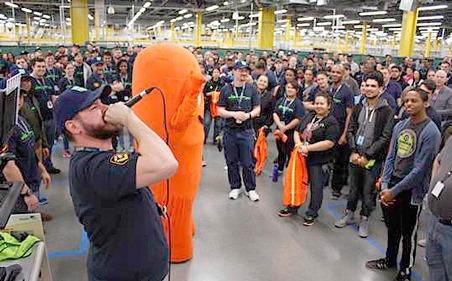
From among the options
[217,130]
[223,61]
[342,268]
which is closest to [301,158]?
[342,268]

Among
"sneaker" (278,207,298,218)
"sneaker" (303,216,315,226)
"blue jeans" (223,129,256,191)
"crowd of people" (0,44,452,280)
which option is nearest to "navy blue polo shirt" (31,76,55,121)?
"crowd of people" (0,44,452,280)

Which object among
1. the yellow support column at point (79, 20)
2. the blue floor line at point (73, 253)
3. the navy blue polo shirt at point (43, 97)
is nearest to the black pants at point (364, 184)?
the blue floor line at point (73, 253)

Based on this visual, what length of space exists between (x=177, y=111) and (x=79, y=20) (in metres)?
14.9

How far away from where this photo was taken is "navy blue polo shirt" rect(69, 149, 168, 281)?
1.58 m

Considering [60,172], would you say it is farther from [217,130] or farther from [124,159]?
[124,159]

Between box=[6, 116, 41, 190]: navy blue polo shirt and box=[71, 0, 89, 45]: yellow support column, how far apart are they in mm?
13860

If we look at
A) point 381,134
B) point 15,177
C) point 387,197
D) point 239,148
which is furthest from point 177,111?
point 381,134

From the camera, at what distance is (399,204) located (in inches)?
127

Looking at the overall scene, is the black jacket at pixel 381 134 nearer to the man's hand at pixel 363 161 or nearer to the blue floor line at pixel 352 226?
the man's hand at pixel 363 161

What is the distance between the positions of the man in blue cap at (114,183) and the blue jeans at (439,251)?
5.71 feet

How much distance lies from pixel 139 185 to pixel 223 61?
980 cm

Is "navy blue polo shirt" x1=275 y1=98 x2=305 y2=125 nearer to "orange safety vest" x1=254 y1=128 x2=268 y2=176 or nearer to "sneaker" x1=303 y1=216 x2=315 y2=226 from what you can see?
"orange safety vest" x1=254 y1=128 x2=268 y2=176

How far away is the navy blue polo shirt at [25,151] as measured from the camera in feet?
11.7

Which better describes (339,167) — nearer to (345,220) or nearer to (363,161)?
(345,220)
